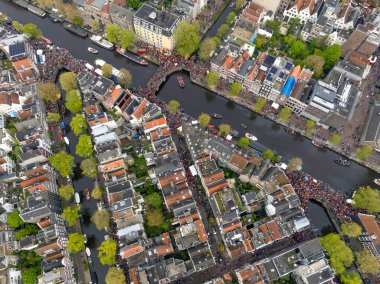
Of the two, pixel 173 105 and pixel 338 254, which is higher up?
pixel 173 105

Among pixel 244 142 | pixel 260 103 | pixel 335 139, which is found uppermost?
pixel 260 103

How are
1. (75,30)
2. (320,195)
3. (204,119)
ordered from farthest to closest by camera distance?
1. (75,30)
2. (204,119)
3. (320,195)

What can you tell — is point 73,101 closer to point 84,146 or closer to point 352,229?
point 84,146

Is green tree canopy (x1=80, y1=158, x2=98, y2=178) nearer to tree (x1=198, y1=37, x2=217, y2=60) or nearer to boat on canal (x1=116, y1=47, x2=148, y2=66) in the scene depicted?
boat on canal (x1=116, y1=47, x2=148, y2=66)

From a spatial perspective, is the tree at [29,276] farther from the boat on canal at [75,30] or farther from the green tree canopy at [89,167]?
the boat on canal at [75,30]

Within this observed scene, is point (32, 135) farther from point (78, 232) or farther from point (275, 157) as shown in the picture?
point (275, 157)

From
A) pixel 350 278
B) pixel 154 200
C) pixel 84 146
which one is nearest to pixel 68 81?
pixel 84 146
